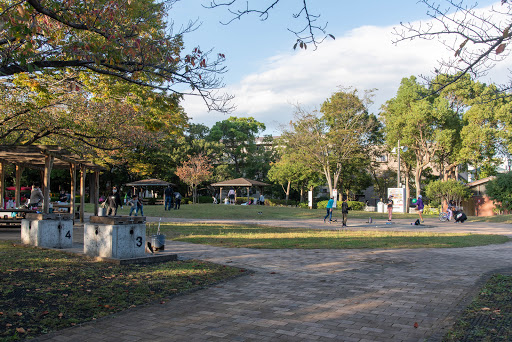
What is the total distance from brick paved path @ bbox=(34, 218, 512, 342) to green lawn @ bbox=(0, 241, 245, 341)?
1.00 feet

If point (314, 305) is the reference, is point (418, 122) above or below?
above

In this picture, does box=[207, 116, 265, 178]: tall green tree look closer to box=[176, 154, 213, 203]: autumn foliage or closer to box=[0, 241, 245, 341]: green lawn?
box=[176, 154, 213, 203]: autumn foliage

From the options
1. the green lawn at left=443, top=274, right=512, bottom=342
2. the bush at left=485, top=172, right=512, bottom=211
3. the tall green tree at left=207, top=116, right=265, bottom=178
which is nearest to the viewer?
the green lawn at left=443, top=274, right=512, bottom=342

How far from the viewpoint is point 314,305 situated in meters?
5.89

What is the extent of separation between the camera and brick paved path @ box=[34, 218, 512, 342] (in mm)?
4691

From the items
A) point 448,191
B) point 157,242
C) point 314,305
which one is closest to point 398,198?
point 448,191

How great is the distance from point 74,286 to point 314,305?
12.1 feet

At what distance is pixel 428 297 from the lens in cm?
634

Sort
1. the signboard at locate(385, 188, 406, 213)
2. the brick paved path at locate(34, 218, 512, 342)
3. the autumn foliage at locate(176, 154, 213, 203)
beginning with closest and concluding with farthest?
the brick paved path at locate(34, 218, 512, 342) → the signboard at locate(385, 188, 406, 213) → the autumn foliage at locate(176, 154, 213, 203)

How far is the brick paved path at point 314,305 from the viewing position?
4.69 meters

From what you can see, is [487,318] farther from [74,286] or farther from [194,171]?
[194,171]

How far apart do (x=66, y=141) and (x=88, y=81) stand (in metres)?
8.33

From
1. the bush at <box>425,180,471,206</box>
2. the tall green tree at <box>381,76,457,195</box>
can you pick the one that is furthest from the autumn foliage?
the bush at <box>425,180,471,206</box>

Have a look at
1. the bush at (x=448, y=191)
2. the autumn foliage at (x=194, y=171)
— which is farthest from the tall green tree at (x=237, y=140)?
A: the bush at (x=448, y=191)
